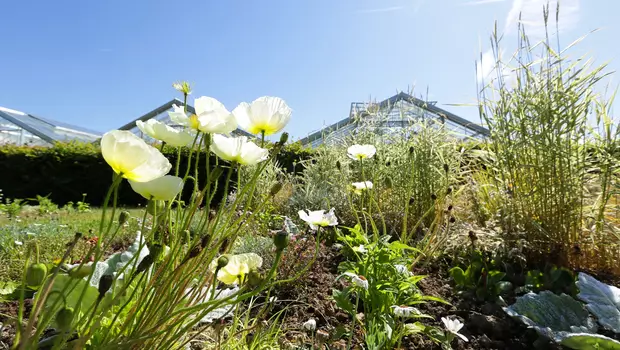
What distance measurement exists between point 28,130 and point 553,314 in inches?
685

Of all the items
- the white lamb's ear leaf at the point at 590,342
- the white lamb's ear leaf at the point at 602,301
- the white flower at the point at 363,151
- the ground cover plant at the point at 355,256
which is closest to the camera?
the ground cover plant at the point at 355,256

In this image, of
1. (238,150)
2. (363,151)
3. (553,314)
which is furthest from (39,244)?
(553,314)

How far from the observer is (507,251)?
2.37 meters

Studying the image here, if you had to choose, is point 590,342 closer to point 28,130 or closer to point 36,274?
point 36,274

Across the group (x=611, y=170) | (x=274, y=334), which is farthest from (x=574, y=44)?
(x=274, y=334)

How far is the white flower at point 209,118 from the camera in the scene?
912 mm

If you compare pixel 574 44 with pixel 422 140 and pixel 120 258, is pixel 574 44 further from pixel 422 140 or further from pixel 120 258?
pixel 120 258

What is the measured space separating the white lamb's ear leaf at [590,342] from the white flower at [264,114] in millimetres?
1123

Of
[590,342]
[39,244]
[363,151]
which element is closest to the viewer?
[590,342]

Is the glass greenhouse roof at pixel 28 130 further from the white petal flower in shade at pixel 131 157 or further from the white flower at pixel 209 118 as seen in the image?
the white petal flower in shade at pixel 131 157

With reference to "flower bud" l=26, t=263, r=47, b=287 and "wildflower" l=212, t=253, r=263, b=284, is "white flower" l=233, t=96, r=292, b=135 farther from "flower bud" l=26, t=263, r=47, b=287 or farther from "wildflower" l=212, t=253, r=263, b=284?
"flower bud" l=26, t=263, r=47, b=287

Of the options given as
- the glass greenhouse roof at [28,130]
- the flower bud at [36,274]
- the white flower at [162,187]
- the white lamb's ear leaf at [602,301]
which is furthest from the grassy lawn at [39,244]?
the glass greenhouse roof at [28,130]

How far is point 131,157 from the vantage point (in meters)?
0.73

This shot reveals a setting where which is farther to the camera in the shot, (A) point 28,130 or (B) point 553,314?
(A) point 28,130
